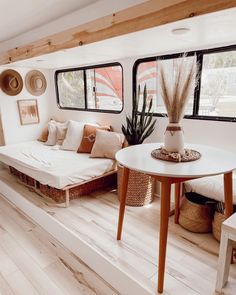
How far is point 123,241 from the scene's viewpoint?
2.03 metres

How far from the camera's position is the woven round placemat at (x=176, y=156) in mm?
1611

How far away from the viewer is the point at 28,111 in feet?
13.3

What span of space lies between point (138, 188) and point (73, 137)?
1.40 metres

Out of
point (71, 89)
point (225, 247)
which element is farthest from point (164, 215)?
point (71, 89)

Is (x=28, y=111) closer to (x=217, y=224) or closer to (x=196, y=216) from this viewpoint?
(x=196, y=216)

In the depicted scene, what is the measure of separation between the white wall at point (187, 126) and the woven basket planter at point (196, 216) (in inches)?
26.9

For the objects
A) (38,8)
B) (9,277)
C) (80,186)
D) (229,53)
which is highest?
(38,8)

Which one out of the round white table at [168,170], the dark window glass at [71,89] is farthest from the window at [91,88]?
the round white table at [168,170]

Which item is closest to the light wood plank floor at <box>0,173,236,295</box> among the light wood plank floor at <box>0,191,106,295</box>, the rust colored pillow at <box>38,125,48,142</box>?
the light wood plank floor at <box>0,191,106,295</box>

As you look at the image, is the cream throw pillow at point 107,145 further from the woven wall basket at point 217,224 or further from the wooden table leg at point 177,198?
the woven wall basket at point 217,224

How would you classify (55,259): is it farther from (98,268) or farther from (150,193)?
(150,193)

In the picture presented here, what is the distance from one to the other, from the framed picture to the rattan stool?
3.64 meters

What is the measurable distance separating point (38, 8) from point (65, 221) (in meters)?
1.99

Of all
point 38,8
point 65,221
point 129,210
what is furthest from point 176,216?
point 38,8
